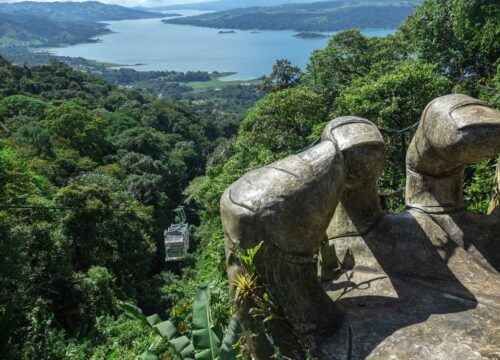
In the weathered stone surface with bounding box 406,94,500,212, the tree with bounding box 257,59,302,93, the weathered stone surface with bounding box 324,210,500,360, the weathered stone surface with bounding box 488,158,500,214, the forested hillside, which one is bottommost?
the forested hillside

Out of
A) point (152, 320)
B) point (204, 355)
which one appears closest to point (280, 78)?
point (152, 320)

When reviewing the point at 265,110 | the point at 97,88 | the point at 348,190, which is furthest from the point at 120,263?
the point at 97,88

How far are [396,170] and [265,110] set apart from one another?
8180mm

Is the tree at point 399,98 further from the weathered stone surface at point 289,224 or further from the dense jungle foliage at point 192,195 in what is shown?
the weathered stone surface at point 289,224

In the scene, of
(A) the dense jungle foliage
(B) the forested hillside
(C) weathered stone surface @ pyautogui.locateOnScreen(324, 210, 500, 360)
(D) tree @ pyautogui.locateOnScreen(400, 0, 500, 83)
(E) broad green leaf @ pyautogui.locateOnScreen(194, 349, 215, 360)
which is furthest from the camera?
(D) tree @ pyautogui.locateOnScreen(400, 0, 500, 83)

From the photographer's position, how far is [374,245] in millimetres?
4930

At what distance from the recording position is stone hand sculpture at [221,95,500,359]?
3.64m

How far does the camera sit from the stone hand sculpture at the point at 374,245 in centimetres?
364

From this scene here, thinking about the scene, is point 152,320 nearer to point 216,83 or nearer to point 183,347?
point 183,347

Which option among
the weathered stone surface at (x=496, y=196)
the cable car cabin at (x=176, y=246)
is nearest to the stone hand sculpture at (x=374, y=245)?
the weathered stone surface at (x=496, y=196)

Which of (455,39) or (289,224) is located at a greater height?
(455,39)

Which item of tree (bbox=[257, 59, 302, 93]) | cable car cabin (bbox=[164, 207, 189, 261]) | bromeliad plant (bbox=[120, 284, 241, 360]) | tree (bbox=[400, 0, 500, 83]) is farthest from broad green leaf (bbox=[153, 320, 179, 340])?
tree (bbox=[257, 59, 302, 93])

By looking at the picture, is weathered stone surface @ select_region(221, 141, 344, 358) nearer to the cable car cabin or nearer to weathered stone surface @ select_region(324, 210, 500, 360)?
weathered stone surface @ select_region(324, 210, 500, 360)

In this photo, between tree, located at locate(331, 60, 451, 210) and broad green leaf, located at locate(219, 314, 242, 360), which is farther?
tree, located at locate(331, 60, 451, 210)
